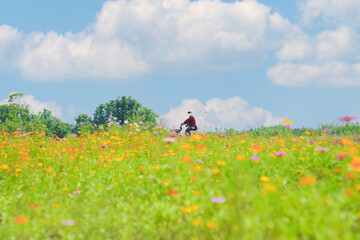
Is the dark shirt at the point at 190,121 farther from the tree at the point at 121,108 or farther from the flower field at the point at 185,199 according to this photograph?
the tree at the point at 121,108

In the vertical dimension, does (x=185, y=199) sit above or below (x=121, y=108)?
below

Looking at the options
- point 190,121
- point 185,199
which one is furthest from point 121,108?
point 185,199

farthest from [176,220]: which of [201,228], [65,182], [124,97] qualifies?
[124,97]

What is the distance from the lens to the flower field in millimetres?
2684

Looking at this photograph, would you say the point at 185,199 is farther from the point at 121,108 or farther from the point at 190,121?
the point at 121,108

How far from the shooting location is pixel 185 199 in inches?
154

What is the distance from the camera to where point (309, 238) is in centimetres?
263

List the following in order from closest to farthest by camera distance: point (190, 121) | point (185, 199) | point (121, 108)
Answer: point (185, 199), point (190, 121), point (121, 108)

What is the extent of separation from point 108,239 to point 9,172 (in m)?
4.00

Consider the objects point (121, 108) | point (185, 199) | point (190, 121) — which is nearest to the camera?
point (185, 199)

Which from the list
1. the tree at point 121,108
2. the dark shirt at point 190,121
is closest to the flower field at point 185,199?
the dark shirt at point 190,121

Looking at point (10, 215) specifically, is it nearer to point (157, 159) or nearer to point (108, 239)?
point (108, 239)

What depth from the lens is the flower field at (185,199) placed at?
268 cm

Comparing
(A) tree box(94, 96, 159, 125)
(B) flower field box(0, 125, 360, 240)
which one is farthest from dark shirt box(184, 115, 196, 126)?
(A) tree box(94, 96, 159, 125)
